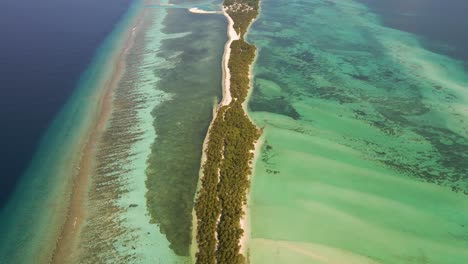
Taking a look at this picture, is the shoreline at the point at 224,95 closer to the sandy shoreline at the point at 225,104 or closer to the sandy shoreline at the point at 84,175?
the sandy shoreline at the point at 225,104

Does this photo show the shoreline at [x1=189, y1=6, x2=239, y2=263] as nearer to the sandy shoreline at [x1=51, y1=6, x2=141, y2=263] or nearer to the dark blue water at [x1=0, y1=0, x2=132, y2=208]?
the sandy shoreline at [x1=51, y1=6, x2=141, y2=263]

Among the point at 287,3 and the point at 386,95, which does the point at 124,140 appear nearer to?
the point at 386,95

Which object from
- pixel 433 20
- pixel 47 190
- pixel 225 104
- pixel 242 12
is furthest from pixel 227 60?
pixel 433 20

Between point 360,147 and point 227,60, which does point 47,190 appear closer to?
point 360,147

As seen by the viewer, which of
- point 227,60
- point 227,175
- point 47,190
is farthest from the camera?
point 227,60

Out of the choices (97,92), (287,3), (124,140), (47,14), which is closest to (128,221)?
(124,140)
